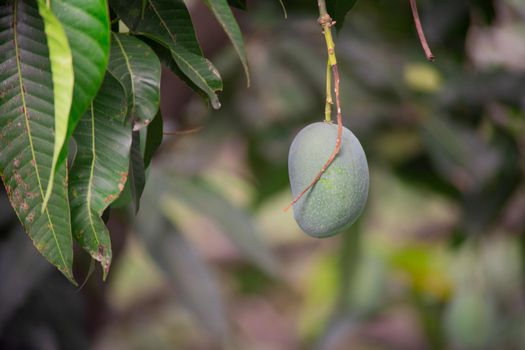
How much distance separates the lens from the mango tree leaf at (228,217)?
4.53 ft

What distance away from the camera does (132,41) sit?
1.67ft

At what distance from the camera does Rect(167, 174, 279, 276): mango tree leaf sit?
1.38 meters

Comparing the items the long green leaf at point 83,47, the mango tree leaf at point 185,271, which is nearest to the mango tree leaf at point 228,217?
the mango tree leaf at point 185,271

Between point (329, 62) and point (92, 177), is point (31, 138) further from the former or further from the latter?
point (329, 62)

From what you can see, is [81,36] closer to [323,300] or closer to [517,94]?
[517,94]

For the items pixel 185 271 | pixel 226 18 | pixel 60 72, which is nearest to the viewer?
pixel 60 72

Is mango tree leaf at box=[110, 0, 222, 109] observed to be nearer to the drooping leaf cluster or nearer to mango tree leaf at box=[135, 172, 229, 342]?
the drooping leaf cluster

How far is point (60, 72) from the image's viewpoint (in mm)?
399

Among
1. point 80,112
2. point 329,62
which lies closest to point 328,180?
point 329,62

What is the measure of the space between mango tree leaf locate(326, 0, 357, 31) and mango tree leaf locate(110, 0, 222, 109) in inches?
3.4

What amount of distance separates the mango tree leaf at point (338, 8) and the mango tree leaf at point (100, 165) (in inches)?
5.7

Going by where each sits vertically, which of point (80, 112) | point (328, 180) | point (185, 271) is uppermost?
point (80, 112)

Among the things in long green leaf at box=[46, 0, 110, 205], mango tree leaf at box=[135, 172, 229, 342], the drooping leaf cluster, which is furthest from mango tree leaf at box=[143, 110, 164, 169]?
mango tree leaf at box=[135, 172, 229, 342]

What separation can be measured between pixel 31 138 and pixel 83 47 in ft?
0.23
